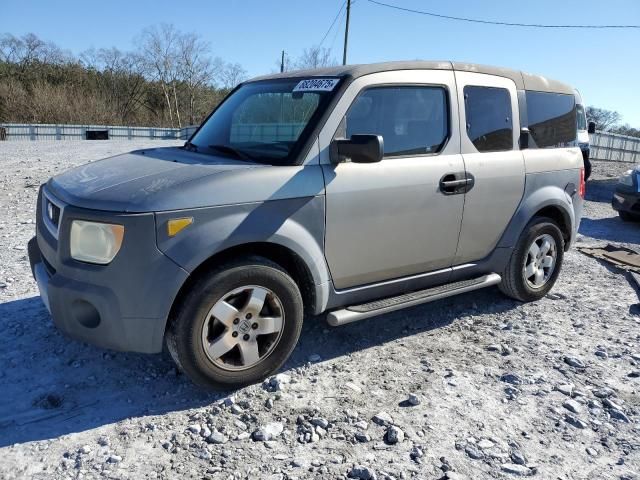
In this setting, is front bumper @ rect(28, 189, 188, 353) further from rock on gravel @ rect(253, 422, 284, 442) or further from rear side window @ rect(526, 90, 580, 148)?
rear side window @ rect(526, 90, 580, 148)

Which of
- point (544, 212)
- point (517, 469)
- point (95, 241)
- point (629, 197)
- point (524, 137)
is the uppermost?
point (524, 137)

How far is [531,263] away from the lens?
15.1 ft

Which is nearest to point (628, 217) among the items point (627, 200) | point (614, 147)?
point (627, 200)

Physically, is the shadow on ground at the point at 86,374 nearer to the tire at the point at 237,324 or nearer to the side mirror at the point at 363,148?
the tire at the point at 237,324

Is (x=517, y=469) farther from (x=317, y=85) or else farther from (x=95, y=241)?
(x=317, y=85)

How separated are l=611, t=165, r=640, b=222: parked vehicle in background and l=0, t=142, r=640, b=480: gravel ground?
16.9ft

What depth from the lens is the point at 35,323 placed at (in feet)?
12.6

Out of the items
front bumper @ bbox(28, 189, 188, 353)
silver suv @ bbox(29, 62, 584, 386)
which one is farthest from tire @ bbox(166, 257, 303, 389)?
front bumper @ bbox(28, 189, 188, 353)

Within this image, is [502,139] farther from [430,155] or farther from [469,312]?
[469,312]

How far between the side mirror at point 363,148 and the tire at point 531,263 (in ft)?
6.40

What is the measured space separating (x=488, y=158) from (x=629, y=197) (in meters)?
6.20

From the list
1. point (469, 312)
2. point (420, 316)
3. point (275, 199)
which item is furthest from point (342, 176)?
point (469, 312)

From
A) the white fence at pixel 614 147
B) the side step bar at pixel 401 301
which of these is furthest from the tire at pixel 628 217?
the white fence at pixel 614 147

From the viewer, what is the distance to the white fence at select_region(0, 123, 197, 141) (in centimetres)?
2680
